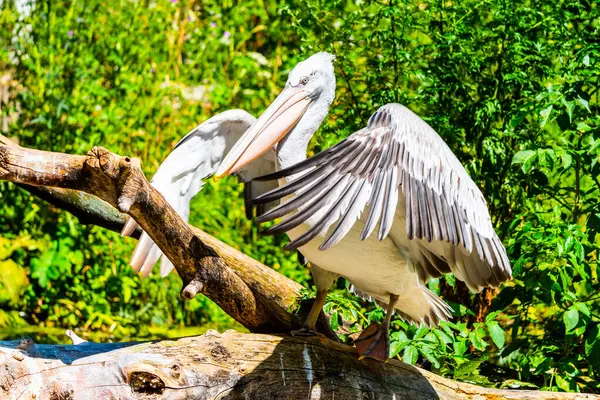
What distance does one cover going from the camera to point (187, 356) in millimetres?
3148

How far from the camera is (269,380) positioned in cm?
323

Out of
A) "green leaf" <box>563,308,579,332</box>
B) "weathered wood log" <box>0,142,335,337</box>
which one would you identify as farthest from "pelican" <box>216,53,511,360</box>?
"green leaf" <box>563,308,579,332</box>

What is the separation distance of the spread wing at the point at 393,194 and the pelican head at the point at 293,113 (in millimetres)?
266

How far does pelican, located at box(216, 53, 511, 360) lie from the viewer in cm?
299

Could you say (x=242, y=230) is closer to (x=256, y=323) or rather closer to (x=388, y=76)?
(x=388, y=76)

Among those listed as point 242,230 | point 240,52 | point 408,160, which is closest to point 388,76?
point 408,160

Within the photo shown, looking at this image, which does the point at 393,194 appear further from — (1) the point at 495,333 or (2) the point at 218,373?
(1) the point at 495,333

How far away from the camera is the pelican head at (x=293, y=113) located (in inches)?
139

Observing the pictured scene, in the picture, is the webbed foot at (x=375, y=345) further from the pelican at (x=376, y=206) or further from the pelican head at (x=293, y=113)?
the pelican head at (x=293, y=113)

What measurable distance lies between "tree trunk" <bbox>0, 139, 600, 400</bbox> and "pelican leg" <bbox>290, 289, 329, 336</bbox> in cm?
5

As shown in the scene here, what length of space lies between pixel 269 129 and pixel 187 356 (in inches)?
37.3

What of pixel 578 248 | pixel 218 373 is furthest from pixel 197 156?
pixel 578 248

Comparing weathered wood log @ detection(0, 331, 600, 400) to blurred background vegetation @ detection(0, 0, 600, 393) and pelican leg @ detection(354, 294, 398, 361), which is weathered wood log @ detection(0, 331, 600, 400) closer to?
pelican leg @ detection(354, 294, 398, 361)

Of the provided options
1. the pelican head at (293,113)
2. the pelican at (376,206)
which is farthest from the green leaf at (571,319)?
the pelican head at (293,113)
